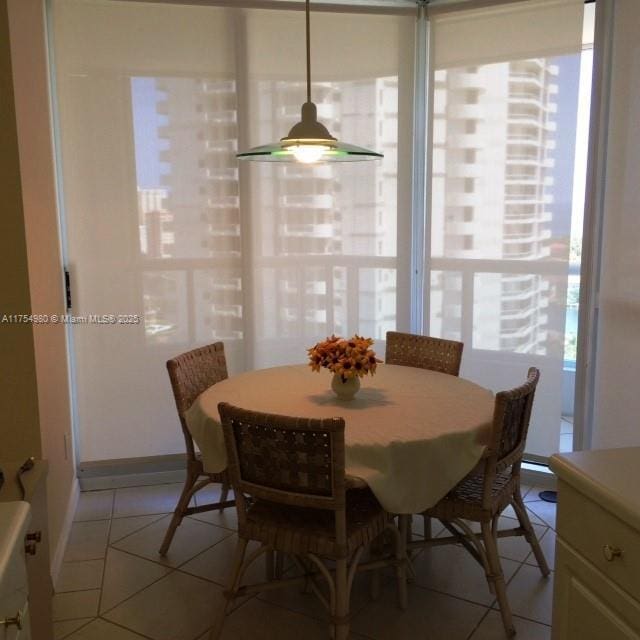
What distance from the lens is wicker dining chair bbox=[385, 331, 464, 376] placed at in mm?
3170

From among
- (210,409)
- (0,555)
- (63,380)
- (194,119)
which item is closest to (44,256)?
(63,380)

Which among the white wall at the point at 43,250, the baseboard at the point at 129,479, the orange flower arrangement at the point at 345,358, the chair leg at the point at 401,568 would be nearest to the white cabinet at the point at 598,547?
the chair leg at the point at 401,568

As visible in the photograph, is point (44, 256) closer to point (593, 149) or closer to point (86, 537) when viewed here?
point (86, 537)

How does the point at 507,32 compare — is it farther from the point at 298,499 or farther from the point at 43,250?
the point at 298,499

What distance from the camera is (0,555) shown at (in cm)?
125

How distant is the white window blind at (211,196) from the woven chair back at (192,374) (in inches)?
26.3

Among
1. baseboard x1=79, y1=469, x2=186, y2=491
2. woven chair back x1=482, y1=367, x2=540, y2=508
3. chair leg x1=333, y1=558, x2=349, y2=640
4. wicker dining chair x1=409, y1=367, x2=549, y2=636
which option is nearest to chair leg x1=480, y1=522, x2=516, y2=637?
wicker dining chair x1=409, y1=367, x2=549, y2=636

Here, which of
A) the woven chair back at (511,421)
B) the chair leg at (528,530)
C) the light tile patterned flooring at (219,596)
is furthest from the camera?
the chair leg at (528,530)

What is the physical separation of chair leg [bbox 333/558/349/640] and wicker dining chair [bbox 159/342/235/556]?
75cm

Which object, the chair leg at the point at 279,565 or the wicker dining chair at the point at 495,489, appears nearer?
the wicker dining chair at the point at 495,489

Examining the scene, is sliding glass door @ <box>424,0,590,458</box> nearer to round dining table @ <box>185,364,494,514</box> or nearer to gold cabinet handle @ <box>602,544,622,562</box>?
round dining table @ <box>185,364,494,514</box>

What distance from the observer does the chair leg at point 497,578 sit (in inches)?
92.0

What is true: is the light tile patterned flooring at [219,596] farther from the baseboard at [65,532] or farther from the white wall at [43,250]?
the white wall at [43,250]

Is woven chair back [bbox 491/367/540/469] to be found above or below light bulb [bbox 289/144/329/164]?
below
